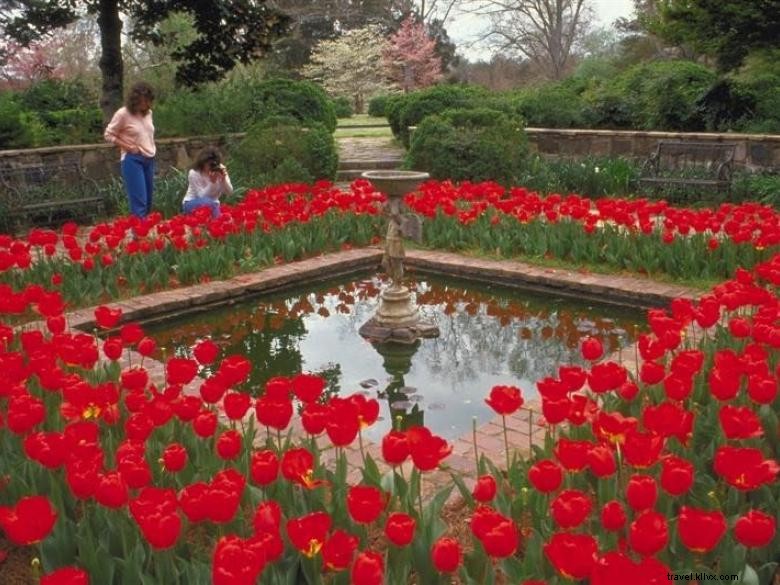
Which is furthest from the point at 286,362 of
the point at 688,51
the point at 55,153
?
the point at 688,51

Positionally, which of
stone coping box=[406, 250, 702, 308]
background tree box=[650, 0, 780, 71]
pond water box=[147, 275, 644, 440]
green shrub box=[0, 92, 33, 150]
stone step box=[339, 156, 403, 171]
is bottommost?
pond water box=[147, 275, 644, 440]

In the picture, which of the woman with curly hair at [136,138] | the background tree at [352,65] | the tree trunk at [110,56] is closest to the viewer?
the woman with curly hair at [136,138]

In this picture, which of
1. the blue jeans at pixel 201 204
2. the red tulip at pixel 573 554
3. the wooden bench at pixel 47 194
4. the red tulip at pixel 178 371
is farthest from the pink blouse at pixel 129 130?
the red tulip at pixel 573 554

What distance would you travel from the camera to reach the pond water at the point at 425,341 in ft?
15.7

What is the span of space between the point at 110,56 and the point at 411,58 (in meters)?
25.1

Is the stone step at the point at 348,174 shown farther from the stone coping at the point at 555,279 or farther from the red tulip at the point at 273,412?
the red tulip at the point at 273,412

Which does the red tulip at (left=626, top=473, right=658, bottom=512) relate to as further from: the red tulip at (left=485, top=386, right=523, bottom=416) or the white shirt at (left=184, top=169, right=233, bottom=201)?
the white shirt at (left=184, top=169, right=233, bottom=201)

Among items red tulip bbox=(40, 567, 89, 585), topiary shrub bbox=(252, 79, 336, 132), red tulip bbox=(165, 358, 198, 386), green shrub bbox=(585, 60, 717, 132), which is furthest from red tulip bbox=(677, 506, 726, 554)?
topiary shrub bbox=(252, 79, 336, 132)

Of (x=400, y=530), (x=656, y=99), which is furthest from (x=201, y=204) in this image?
(x=656, y=99)

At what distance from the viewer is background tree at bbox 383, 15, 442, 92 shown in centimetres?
3612

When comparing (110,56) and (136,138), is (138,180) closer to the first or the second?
(136,138)

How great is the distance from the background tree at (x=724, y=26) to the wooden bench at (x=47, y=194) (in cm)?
849

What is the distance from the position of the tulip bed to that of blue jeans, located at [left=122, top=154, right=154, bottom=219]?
16.8ft

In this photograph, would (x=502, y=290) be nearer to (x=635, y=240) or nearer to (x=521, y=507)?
(x=635, y=240)
